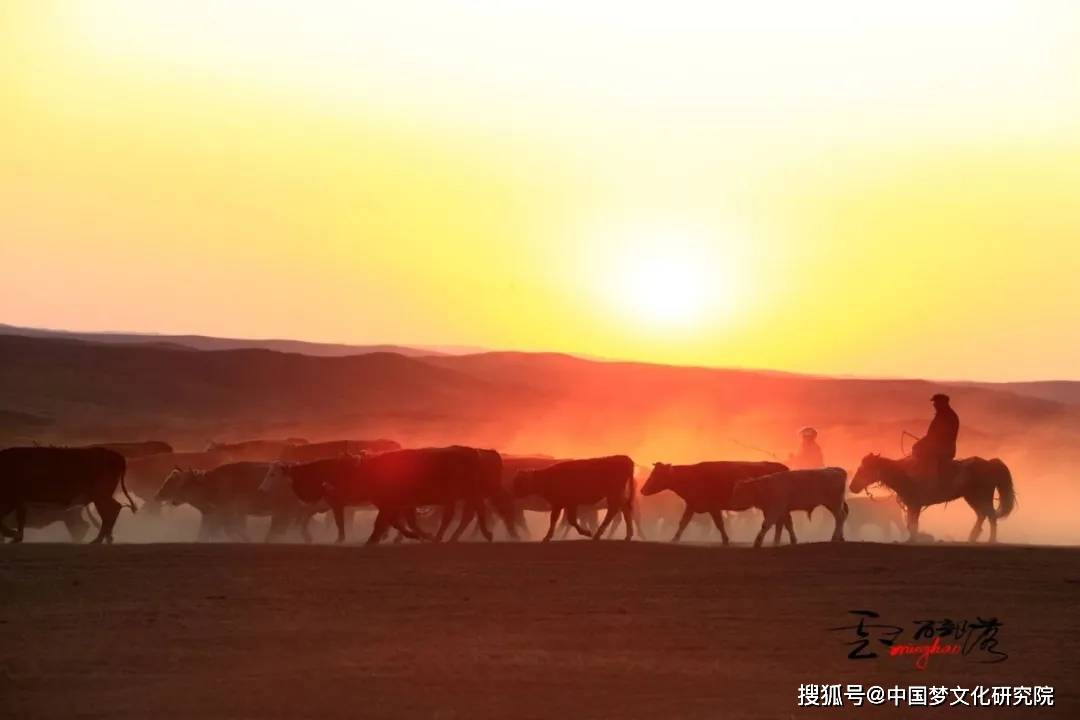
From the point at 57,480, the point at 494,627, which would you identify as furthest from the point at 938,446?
the point at 57,480

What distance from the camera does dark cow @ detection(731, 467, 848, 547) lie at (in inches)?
1027

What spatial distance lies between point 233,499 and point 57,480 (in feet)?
15.3

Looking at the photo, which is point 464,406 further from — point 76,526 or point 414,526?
point 414,526

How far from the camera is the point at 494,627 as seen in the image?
1697 cm

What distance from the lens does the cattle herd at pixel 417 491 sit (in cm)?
2627

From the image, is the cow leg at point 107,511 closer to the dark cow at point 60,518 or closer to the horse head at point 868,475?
the dark cow at point 60,518

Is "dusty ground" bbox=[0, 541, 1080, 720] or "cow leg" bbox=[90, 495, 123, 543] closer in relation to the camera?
"dusty ground" bbox=[0, 541, 1080, 720]

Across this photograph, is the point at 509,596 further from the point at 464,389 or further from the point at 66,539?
the point at 464,389

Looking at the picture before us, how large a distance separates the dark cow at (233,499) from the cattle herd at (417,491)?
0.08ft

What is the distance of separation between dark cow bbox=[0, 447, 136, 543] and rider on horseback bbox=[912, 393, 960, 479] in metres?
13.3

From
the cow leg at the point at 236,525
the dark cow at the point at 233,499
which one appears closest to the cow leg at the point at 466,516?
the dark cow at the point at 233,499

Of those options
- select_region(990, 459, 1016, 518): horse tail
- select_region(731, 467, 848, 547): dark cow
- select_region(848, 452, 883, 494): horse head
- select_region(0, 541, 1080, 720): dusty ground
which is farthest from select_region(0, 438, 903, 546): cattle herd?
select_region(990, 459, 1016, 518): horse tail

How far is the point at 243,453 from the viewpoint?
133ft

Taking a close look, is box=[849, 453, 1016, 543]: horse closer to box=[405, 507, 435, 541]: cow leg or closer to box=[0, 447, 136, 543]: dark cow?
box=[405, 507, 435, 541]: cow leg
